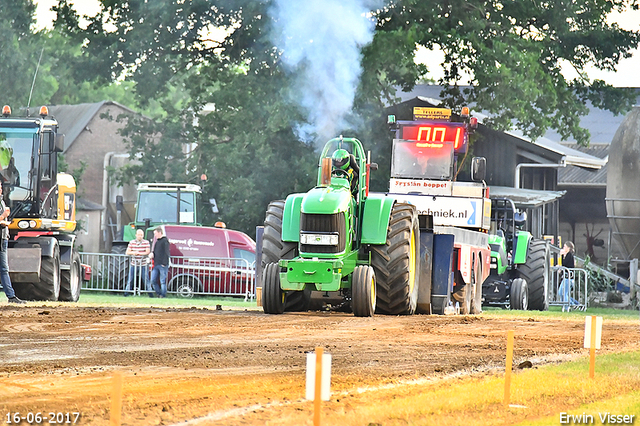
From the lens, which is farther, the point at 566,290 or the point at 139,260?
the point at 139,260

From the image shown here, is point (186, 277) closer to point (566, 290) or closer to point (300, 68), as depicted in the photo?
point (300, 68)

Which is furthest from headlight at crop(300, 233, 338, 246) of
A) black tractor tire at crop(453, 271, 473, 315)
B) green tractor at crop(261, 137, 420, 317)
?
black tractor tire at crop(453, 271, 473, 315)

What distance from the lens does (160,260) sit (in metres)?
27.2

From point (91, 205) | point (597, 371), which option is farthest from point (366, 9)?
point (91, 205)

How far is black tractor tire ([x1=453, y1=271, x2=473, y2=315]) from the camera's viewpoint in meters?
19.6

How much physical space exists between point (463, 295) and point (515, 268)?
5.72 m

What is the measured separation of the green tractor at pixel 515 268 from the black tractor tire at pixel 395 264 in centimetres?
840

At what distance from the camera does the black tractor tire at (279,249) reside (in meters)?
16.0

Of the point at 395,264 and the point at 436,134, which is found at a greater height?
the point at 436,134

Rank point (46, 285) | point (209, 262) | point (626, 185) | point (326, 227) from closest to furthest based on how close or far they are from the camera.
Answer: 1. point (326, 227)
2. point (46, 285)
3. point (209, 262)
4. point (626, 185)

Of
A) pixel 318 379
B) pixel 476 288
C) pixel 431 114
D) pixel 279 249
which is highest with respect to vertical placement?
pixel 431 114

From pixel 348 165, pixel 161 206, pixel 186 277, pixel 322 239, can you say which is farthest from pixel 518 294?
pixel 161 206

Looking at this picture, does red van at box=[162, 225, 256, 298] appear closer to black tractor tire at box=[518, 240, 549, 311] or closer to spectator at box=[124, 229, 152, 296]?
spectator at box=[124, 229, 152, 296]

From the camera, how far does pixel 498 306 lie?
2720cm
